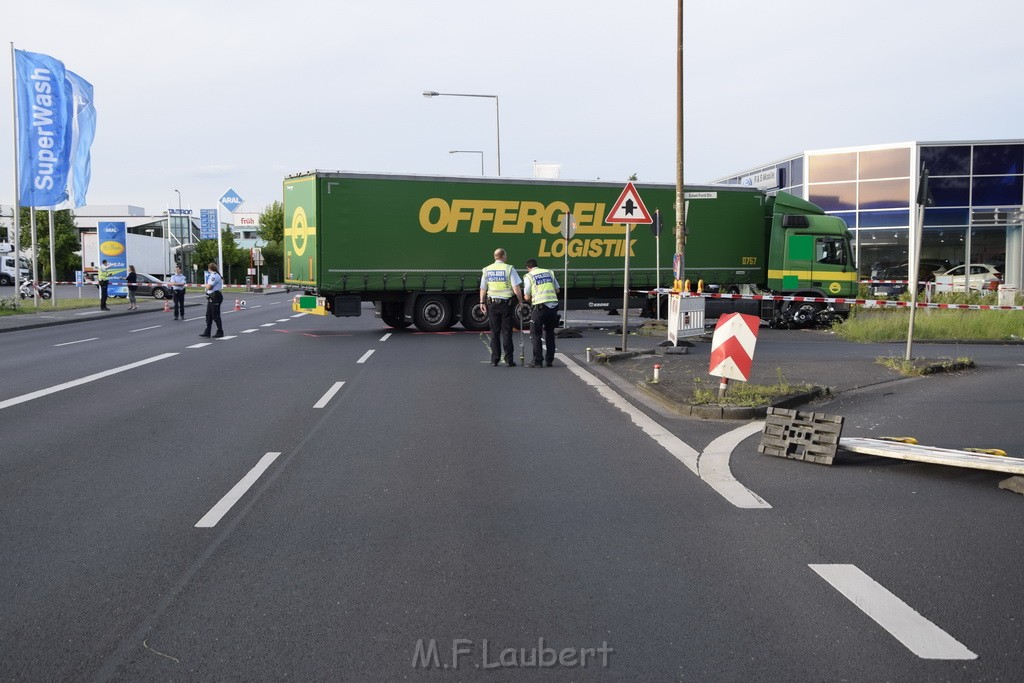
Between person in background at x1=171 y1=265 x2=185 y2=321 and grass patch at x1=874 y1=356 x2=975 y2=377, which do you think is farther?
person in background at x1=171 y1=265 x2=185 y2=321

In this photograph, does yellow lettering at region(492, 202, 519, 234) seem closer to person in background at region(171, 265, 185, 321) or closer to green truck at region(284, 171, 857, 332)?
green truck at region(284, 171, 857, 332)

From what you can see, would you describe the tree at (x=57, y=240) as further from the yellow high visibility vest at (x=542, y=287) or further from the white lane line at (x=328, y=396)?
the white lane line at (x=328, y=396)

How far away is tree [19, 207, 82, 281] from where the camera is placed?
239 feet

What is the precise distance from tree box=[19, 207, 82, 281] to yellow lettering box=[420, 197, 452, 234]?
55.5 m

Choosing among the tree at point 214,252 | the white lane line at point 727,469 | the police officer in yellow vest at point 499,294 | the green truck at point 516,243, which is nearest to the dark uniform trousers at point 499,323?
the police officer in yellow vest at point 499,294

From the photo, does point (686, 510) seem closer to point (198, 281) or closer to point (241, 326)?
point (241, 326)

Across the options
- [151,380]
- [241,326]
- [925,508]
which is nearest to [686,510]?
[925,508]

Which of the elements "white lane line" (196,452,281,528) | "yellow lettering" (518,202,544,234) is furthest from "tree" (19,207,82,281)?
"white lane line" (196,452,281,528)

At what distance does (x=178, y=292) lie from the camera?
1239 inches

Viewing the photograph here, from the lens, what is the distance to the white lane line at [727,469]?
6.37 m

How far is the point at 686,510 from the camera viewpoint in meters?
6.09

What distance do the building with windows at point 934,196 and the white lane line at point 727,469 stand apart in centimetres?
3712

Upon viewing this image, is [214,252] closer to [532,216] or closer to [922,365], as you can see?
[532,216]

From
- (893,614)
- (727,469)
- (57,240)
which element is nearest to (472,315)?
(727,469)
